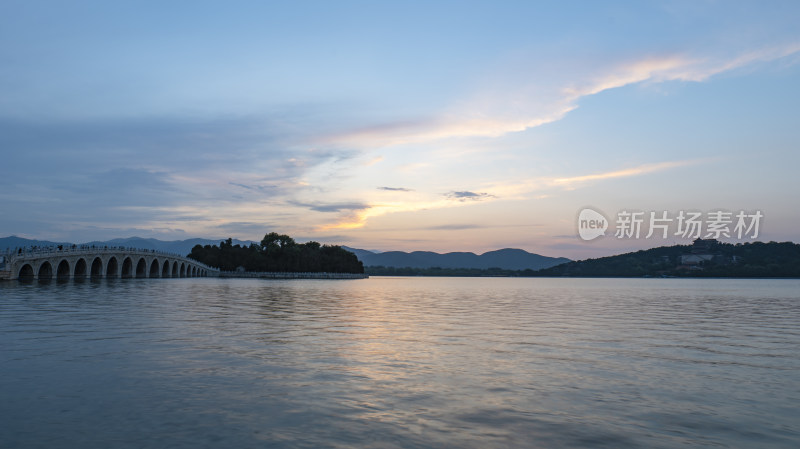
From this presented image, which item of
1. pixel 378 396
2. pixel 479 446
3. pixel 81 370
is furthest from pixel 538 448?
pixel 81 370

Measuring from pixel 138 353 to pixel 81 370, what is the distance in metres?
3.31

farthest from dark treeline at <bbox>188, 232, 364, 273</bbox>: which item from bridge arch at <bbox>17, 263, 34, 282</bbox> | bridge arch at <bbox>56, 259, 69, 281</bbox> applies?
bridge arch at <bbox>17, 263, 34, 282</bbox>

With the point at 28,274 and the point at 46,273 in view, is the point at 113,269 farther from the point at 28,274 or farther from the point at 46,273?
the point at 28,274

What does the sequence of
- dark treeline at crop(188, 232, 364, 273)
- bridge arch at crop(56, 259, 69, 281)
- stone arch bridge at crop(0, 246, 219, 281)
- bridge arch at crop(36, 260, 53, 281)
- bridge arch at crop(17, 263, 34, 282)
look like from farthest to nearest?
dark treeline at crop(188, 232, 364, 273) → bridge arch at crop(56, 259, 69, 281) → bridge arch at crop(36, 260, 53, 281) → bridge arch at crop(17, 263, 34, 282) → stone arch bridge at crop(0, 246, 219, 281)

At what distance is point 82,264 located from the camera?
330ft

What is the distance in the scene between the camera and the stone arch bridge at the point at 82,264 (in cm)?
7062

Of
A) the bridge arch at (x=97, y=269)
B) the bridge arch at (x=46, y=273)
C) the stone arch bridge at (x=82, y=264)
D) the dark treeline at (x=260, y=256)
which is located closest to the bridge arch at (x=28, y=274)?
the stone arch bridge at (x=82, y=264)

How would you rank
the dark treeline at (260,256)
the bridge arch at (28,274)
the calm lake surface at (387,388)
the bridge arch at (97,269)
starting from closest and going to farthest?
1. the calm lake surface at (387,388)
2. the bridge arch at (28,274)
3. the bridge arch at (97,269)
4. the dark treeline at (260,256)

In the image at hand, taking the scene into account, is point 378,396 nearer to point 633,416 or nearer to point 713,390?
point 633,416

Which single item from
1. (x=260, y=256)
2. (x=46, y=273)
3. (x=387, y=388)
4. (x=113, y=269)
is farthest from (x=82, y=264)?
(x=387, y=388)

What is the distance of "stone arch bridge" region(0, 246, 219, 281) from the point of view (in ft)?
232

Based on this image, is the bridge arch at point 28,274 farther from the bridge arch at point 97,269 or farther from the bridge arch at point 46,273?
the bridge arch at point 97,269

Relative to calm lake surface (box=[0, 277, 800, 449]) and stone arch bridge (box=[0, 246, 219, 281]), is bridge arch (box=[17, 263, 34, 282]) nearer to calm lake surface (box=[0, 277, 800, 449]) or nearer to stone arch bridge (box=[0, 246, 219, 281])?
stone arch bridge (box=[0, 246, 219, 281])

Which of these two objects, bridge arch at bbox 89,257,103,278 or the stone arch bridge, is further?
bridge arch at bbox 89,257,103,278
